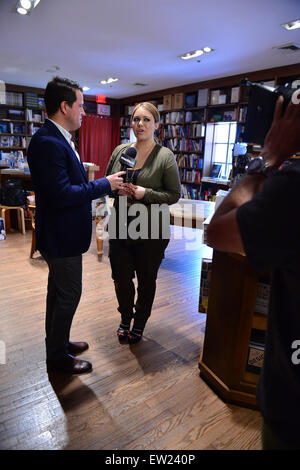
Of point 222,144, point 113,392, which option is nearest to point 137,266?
point 113,392

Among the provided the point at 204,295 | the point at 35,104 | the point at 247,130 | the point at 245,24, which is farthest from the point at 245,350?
the point at 35,104

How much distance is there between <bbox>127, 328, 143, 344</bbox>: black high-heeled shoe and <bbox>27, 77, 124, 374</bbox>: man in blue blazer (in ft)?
1.75

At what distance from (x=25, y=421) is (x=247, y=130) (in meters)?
1.48

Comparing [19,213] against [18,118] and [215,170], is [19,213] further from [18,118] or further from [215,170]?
[18,118]

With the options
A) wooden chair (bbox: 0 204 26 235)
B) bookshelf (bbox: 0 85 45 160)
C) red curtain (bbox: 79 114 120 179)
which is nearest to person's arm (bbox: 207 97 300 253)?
wooden chair (bbox: 0 204 26 235)

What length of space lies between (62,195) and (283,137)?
99 cm

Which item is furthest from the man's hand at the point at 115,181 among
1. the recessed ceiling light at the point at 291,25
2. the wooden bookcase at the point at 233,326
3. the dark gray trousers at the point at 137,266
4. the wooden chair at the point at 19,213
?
the wooden chair at the point at 19,213

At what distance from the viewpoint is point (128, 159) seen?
1.64m

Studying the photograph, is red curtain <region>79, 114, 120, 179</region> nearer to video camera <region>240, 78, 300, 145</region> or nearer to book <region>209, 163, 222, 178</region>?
book <region>209, 163, 222, 178</region>

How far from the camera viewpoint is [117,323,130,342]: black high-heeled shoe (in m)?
2.01

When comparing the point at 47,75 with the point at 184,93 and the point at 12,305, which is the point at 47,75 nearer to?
the point at 184,93
